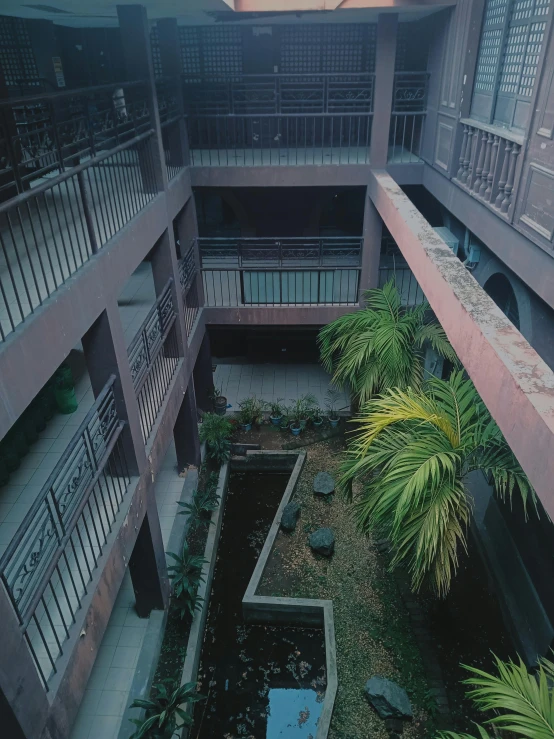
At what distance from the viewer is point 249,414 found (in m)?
10.0

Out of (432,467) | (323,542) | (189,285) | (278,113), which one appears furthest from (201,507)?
(278,113)

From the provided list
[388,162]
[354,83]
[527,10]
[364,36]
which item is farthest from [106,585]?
[364,36]

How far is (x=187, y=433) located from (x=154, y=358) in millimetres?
2540

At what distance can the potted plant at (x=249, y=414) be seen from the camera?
1005 cm

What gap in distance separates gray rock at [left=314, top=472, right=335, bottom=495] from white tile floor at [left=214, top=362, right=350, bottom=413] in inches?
76.1

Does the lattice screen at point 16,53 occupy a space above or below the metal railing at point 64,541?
above

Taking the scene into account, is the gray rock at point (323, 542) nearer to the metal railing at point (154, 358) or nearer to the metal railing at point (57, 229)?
the metal railing at point (154, 358)

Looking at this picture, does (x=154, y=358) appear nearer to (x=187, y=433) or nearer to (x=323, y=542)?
(x=187, y=433)

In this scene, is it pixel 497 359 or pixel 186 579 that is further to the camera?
pixel 186 579

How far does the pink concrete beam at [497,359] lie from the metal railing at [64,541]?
3.06 metres

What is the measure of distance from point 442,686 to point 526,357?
4.55 metres

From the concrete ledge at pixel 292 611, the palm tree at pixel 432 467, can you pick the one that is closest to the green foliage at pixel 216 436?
the concrete ledge at pixel 292 611

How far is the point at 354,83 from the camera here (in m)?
9.61

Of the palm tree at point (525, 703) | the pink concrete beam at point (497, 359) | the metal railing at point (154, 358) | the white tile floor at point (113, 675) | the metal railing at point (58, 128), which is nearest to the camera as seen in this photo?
the pink concrete beam at point (497, 359)
